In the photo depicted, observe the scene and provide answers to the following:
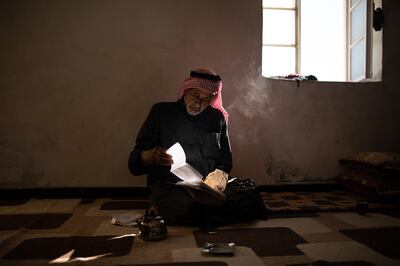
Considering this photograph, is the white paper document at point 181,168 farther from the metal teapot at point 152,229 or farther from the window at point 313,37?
the window at point 313,37

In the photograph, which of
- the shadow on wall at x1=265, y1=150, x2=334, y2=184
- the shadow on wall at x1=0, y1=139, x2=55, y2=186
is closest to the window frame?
the shadow on wall at x1=265, y1=150, x2=334, y2=184

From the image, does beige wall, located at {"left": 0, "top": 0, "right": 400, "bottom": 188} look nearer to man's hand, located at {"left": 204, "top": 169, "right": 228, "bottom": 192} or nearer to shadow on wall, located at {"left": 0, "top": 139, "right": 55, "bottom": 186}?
shadow on wall, located at {"left": 0, "top": 139, "right": 55, "bottom": 186}

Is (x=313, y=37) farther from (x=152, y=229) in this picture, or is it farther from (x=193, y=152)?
(x=152, y=229)

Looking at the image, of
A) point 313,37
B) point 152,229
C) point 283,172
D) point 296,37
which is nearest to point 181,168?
point 152,229

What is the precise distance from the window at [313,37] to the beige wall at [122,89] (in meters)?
0.41

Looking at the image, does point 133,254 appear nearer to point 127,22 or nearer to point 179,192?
point 179,192

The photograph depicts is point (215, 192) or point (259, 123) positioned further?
point (259, 123)

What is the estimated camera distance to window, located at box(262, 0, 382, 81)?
3.73 metres

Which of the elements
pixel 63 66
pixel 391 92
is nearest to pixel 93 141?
pixel 63 66

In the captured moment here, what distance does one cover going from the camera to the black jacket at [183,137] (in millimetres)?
2428

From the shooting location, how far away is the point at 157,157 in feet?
6.99

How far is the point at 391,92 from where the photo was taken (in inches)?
143

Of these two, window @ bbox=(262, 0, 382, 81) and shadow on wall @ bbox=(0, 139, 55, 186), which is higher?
window @ bbox=(262, 0, 382, 81)

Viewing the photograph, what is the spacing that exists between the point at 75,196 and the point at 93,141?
565 millimetres
